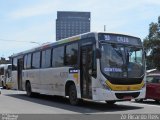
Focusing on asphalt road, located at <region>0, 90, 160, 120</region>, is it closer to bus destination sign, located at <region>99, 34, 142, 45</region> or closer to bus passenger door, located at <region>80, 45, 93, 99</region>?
bus passenger door, located at <region>80, 45, 93, 99</region>

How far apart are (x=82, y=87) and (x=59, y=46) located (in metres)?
3.67

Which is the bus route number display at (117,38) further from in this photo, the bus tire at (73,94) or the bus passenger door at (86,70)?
the bus tire at (73,94)

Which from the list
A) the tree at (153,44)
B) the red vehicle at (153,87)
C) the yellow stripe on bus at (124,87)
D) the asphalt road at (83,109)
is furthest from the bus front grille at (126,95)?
the tree at (153,44)

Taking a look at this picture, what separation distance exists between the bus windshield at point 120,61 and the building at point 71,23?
3830cm

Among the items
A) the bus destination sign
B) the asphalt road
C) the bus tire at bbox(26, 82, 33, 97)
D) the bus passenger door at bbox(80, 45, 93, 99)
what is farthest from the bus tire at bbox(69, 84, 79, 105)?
the bus tire at bbox(26, 82, 33, 97)

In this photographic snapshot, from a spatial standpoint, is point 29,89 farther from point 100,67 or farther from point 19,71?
point 100,67

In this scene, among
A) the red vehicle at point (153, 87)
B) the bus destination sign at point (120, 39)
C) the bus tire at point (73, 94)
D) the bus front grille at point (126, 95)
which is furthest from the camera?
the red vehicle at point (153, 87)

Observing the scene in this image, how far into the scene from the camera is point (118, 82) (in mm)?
16453

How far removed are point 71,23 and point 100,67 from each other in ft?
133

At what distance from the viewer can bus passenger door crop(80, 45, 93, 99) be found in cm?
1708

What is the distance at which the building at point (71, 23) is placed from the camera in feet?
183

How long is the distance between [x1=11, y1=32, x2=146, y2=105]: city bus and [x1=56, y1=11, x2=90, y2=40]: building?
35125 mm

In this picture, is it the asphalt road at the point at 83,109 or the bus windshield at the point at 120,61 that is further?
the bus windshield at the point at 120,61

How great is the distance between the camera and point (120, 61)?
55.1 feet
